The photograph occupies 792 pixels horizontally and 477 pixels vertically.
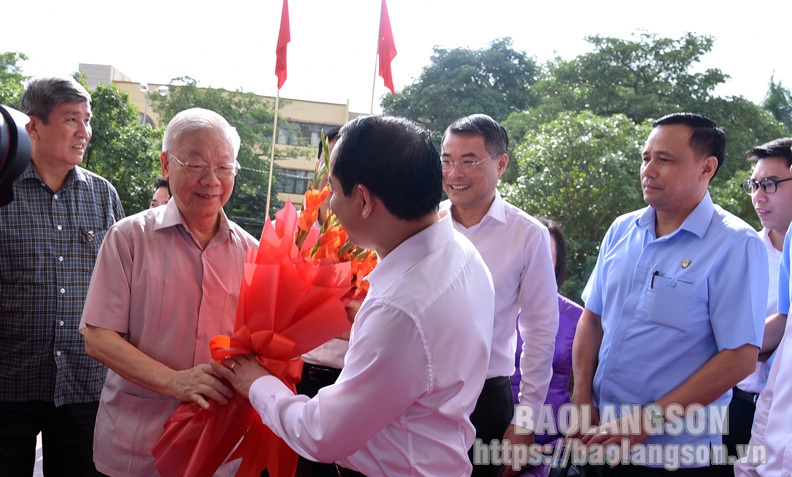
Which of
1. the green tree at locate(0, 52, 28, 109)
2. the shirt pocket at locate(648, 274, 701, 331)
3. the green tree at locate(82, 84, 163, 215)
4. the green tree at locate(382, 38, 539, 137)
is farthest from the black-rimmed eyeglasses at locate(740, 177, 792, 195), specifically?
the green tree at locate(382, 38, 539, 137)

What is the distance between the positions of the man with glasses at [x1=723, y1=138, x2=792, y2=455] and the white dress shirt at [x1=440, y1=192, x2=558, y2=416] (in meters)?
0.90

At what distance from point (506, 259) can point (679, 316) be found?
592 millimetres

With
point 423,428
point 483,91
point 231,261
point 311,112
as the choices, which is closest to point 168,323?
point 231,261

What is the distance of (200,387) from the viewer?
4.60 ft

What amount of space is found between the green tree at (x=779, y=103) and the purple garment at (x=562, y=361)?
31.0 ft

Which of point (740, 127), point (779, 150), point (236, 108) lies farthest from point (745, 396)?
point (236, 108)

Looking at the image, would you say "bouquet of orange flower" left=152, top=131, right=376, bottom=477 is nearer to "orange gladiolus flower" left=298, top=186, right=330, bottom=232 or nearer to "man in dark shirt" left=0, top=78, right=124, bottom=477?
"orange gladiolus flower" left=298, top=186, right=330, bottom=232

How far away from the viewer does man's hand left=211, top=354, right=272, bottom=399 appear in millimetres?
1329

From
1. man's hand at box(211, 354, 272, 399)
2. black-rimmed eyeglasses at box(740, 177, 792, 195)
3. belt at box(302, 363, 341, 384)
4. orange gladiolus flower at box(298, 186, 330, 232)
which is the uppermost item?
black-rimmed eyeglasses at box(740, 177, 792, 195)

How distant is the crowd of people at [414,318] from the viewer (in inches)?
46.2

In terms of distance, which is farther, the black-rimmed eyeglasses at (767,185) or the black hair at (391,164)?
the black-rimmed eyeglasses at (767,185)

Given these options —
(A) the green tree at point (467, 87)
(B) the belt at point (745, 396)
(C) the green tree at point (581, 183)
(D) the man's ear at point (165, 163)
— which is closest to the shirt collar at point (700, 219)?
(B) the belt at point (745, 396)

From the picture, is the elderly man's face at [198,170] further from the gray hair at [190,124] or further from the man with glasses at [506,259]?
the man with glasses at [506,259]

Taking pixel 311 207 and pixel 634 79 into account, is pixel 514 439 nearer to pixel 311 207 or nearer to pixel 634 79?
pixel 311 207
